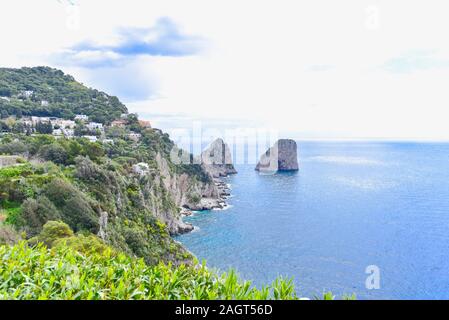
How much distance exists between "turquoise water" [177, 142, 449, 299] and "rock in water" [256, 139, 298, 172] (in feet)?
71.1

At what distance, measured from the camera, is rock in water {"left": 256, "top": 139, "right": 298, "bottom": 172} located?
3354 inches

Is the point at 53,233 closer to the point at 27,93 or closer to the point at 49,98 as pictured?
the point at 49,98

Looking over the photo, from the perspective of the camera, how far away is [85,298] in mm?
3229

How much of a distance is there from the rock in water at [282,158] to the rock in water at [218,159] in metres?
8.49

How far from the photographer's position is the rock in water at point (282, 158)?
279 feet

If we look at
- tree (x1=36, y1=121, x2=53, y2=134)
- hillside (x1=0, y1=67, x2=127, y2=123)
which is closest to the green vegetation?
tree (x1=36, y1=121, x2=53, y2=134)

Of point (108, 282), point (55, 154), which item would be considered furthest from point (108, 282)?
point (55, 154)

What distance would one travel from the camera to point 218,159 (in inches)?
3305

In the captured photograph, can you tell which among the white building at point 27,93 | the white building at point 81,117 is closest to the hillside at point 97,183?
the white building at point 27,93

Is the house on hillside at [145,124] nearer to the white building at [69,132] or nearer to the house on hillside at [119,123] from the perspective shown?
the house on hillside at [119,123]

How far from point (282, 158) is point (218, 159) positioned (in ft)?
51.0

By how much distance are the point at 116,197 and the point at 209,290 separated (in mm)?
20408

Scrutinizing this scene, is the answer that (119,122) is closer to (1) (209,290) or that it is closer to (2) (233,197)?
(2) (233,197)

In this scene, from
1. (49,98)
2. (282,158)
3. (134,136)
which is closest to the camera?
(134,136)
